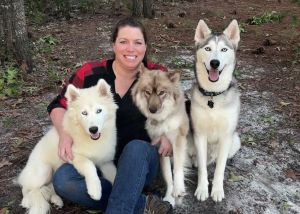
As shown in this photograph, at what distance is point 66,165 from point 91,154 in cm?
21

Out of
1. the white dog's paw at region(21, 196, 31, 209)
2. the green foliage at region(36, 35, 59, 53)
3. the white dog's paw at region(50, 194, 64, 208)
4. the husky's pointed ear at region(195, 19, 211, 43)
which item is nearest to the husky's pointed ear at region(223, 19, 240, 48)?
the husky's pointed ear at region(195, 19, 211, 43)

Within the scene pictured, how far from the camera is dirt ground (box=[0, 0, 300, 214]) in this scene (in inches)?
139

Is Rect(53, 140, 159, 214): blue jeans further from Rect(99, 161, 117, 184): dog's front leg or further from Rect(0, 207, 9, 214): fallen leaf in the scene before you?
Rect(0, 207, 9, 214): fallen leaf

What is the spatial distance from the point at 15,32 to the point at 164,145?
3543mm

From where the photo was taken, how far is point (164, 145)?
332 cm

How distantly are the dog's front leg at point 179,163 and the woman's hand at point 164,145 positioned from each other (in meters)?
0.05

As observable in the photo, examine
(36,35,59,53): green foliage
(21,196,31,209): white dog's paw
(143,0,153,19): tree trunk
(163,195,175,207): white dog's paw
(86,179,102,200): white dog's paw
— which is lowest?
(163,195,175,207): white dog's paw

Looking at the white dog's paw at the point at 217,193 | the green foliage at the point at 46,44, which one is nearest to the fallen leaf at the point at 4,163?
the white dog's paw at the point at 217,193

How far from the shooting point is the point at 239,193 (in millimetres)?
3521

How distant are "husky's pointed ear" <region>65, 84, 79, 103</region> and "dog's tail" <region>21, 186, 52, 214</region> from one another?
0.77m

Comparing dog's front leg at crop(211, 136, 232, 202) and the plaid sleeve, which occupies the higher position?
the plaid sleeve

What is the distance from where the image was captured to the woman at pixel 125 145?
114 inches

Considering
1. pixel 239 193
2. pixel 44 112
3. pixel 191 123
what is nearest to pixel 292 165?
pixel 239 193

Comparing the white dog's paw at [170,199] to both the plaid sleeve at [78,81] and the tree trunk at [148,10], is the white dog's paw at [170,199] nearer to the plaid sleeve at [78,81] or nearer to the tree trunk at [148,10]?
the plaid sleeve at [78,81]
